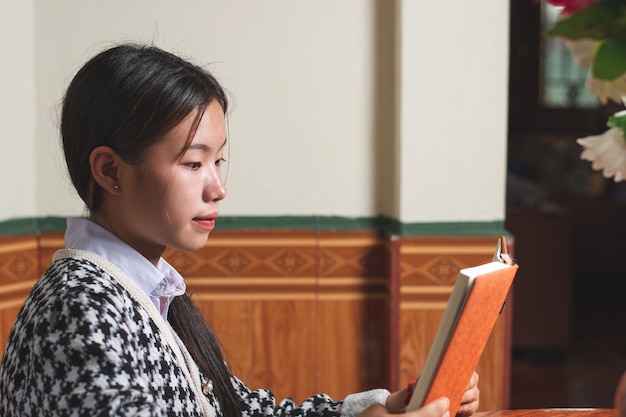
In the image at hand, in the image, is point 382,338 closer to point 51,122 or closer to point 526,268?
point 51,122

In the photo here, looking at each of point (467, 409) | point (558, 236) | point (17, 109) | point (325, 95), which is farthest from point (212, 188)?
point (558, 236)

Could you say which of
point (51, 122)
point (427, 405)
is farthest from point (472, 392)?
point (51, 122)

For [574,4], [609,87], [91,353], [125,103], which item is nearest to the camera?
[574,4]

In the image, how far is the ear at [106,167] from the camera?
1.22 meters

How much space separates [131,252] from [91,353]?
0.25 metres

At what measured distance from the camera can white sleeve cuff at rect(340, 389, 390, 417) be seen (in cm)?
136

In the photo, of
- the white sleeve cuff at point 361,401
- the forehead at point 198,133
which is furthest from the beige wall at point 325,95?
the forehead at point 198,133

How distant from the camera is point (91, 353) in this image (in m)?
1.00

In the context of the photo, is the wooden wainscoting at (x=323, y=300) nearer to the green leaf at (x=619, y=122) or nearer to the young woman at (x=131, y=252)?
the young woman at (x=131, y=252)

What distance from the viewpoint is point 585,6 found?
30.2 inches

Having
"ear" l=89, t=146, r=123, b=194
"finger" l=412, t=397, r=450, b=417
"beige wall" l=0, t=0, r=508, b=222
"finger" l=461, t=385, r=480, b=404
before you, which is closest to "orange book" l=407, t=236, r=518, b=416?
"finger" l=412, t=397, r=450, b=417

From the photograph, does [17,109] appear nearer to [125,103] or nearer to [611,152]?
[125,103]

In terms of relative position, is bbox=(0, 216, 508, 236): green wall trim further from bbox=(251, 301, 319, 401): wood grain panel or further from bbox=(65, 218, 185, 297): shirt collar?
bbox=(65, 218, 185, 297): shirt collar

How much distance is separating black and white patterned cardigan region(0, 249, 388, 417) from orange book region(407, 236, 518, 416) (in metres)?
0.33
